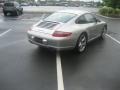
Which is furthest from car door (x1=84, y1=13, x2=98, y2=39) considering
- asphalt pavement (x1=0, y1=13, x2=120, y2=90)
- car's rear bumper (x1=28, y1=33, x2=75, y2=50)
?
car's rear bumper (x1=28, y1=33, x2=75, y2=50)

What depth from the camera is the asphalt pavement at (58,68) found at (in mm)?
4633

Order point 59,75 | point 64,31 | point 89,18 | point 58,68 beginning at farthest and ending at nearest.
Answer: point 89,18 < point 64,31 < point 58,68 < point 59,75

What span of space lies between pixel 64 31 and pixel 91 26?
183 centimetres

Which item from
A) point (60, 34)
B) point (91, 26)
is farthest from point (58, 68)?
point (91, 26)

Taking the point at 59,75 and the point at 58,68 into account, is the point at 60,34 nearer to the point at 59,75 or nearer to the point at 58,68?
the point at 58,68

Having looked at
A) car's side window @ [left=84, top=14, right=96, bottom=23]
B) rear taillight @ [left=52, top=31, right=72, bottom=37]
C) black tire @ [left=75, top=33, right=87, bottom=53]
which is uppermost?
car's side window @ [left=84, top=14, right=96, bottom=23]

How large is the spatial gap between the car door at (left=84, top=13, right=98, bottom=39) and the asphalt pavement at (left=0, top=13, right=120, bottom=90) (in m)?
0.58

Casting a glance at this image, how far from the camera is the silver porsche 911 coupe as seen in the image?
6441 millimetres

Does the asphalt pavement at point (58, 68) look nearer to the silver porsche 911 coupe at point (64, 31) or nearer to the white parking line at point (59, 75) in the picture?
the white parking line at point (59, 75)

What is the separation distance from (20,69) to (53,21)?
2582 millimetres

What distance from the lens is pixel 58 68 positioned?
5.65 m

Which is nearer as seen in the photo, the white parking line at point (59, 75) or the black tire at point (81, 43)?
the white parking line at point (59, 75)

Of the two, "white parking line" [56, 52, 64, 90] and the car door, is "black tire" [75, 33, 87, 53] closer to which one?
the car door

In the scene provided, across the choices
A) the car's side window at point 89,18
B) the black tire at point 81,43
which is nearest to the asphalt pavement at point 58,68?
the black tire at point 81,43
